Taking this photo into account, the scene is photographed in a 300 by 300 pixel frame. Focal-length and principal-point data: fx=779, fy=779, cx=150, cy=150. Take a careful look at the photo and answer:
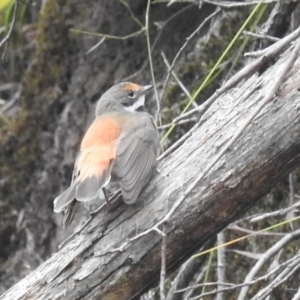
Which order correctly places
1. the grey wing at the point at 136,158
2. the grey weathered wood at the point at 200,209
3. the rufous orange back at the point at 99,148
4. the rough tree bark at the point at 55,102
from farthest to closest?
the rough tree bark at the point at 55,102 → the rufous orange back at the point at 99,148 → the grey wing at the point at 136,158 → the grey weathered wood at the point at 200,209

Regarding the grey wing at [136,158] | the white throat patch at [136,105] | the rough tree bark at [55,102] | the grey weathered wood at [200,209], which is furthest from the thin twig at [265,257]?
the rough tree bark at [55,102]

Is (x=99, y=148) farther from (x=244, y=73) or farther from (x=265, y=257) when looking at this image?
(x=244, y=73)

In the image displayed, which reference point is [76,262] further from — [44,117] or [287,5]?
[44,117]

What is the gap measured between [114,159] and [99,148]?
0.29 feet

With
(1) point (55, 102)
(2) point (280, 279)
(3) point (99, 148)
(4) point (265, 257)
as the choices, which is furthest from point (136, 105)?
(2) point (280, 279)

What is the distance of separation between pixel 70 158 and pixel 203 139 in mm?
1954

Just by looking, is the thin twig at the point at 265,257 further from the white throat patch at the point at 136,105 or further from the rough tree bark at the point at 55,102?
the rough tree bark at the point at 55,102

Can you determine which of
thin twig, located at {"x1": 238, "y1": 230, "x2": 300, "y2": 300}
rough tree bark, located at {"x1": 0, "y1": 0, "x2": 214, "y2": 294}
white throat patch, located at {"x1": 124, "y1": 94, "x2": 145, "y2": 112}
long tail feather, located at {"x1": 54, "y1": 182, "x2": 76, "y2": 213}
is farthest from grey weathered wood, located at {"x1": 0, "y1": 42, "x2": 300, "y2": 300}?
rough tree bark, located at {"x1": 0, "y1": 0, "x2": 214, "y2": 294}

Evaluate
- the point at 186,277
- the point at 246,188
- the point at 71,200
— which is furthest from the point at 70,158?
the point at 246,188

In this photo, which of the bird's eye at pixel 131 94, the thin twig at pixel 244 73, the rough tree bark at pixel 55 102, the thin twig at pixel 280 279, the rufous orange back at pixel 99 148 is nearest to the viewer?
the thin twig at pixel 244 73

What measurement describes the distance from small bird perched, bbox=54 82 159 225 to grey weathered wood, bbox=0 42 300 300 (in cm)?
16

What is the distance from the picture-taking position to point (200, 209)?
2410 millimetres

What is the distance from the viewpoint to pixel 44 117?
15.0 ft

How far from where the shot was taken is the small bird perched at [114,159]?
261cm
